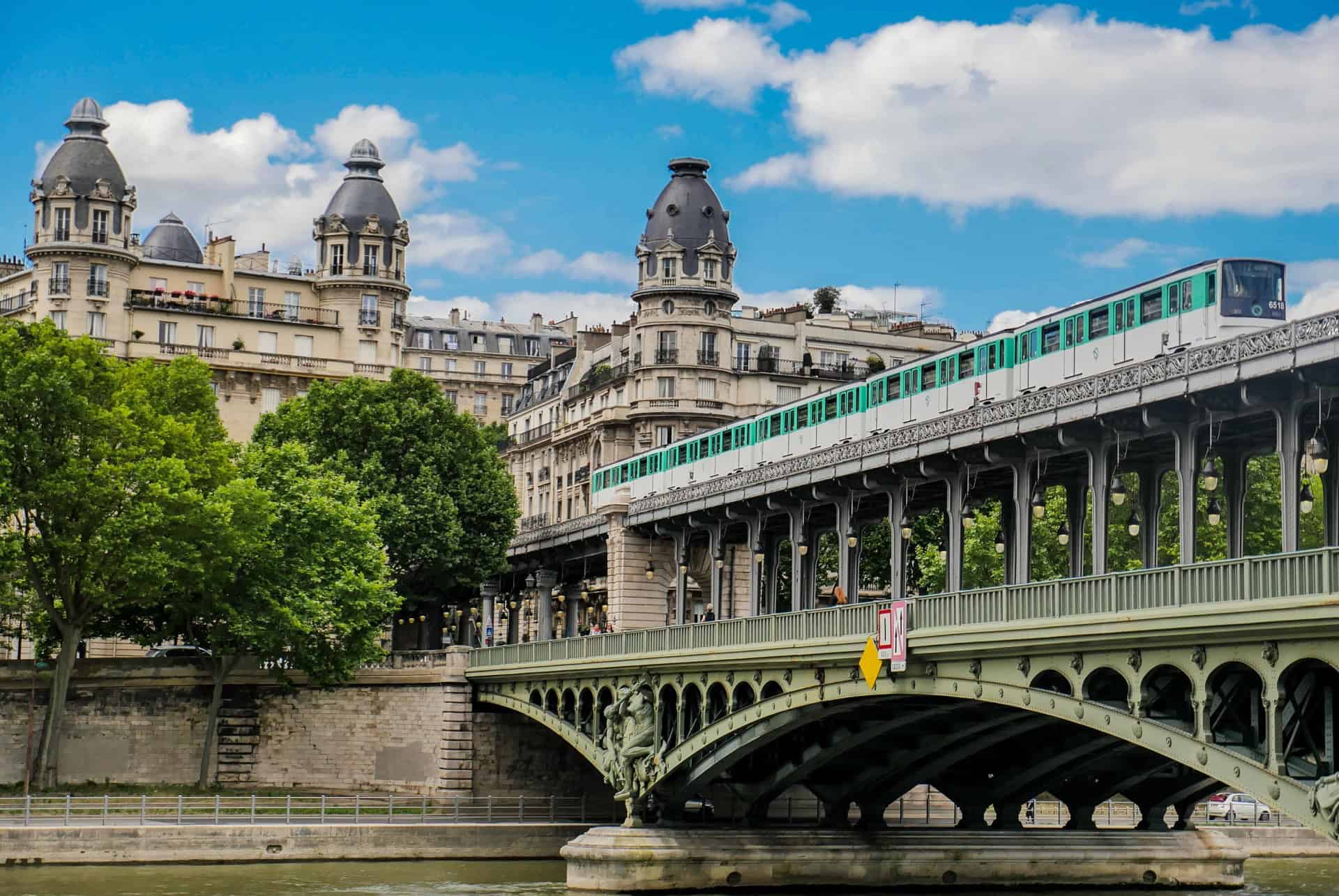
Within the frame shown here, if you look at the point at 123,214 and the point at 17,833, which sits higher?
the point at 123,214

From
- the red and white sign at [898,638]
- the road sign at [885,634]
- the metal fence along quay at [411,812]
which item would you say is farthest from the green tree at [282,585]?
the red and white sign at [898,638]

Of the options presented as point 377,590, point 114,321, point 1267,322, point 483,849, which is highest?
point 114,321

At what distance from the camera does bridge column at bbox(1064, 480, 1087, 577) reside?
56719mm

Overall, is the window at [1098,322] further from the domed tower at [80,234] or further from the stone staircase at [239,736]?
the domed tower at [80,234]

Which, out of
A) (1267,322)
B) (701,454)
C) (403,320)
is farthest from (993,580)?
(403,320)

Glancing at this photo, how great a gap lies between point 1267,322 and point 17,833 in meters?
36.3

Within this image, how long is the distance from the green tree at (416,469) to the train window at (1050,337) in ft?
119

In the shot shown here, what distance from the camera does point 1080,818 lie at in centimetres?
6197

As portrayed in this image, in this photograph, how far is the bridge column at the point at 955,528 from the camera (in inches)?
2221

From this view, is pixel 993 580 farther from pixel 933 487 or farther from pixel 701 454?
pixel 933 487

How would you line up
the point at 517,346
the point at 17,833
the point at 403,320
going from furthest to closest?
the point at 517,346 → the point at 403,320 → the point at 17,833

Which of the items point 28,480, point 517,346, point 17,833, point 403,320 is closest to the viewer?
point 17,833

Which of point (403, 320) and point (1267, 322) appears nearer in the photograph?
point (1267, 322)

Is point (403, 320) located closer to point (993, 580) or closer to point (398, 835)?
point (993, 580)
